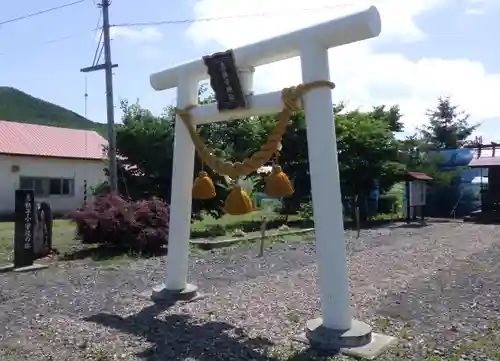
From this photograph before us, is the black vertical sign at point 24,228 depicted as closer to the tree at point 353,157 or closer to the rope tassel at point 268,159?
the rope tassel at point 268,159

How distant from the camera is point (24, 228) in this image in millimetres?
9836

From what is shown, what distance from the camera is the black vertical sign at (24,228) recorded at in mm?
9695

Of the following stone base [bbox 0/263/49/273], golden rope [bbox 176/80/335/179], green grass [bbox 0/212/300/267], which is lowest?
stone base [bbox 0/263/49/273]

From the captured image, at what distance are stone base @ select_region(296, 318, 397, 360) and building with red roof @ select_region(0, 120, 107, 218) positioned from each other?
730 inches

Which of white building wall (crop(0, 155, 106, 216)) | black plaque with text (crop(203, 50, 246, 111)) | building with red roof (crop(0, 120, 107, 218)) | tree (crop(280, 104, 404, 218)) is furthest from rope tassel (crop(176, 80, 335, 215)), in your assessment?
white building wall (crop(0, 155, 106, 216))

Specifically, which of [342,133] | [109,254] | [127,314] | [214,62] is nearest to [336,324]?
[127,314]

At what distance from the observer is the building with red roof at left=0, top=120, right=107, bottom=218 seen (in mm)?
23359

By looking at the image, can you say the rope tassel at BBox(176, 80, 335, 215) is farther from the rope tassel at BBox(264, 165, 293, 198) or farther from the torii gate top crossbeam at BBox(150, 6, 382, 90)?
the torii gate top crossbeam at BBox(150, 6, 382, 90)

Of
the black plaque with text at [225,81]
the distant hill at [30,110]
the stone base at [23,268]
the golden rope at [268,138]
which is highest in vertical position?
the distant hill at [30,110]

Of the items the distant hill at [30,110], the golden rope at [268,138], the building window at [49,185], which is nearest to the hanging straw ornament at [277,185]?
the golden rope at [268,138]

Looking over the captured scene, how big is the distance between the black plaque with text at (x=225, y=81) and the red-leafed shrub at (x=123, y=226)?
583 cm

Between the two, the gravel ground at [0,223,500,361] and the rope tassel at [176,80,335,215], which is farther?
the rope tassel at [176,80,335,215]

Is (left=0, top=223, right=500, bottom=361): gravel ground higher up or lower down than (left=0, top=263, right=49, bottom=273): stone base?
lower down

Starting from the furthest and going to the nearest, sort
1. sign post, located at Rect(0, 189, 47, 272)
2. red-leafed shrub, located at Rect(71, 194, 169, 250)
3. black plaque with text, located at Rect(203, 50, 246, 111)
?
red-leafed shrub, located at Rect(71, 194, 169, 250) → sign post, located at Rect(0, 189, 47, 272) → black plaque with text, located at Rect(203, 50, 246, 111)
